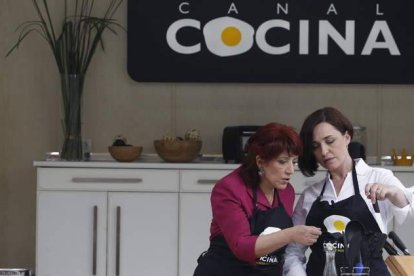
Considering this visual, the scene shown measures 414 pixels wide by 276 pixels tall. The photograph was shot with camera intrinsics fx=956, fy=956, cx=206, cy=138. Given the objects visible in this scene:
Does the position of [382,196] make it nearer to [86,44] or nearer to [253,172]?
[253,172]

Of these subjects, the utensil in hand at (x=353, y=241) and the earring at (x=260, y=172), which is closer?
the utensil in hand at (x=353, y=241)

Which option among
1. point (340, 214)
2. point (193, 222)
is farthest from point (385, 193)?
point (193, 222)

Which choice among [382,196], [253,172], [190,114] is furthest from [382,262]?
[190,114]

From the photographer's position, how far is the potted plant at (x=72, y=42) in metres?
6.53

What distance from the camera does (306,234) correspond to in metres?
3.15

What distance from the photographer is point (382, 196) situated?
128 inches

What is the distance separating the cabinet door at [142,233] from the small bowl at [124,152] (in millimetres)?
259

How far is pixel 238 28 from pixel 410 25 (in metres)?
1.21

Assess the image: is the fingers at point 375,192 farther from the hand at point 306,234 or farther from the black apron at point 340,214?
the hand at point 306,234

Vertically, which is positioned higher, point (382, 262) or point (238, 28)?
point (238, 28)

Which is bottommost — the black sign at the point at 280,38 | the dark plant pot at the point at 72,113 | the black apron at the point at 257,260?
the black apron at the point at 257,260

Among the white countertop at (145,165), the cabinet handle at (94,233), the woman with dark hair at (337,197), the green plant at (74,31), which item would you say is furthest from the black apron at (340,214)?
the green plant at (74,31)

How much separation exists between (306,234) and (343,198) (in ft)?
1.32

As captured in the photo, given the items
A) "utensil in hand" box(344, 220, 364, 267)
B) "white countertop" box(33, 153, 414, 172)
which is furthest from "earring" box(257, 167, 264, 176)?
"white countertop" box(33, 153, 414, 172)
